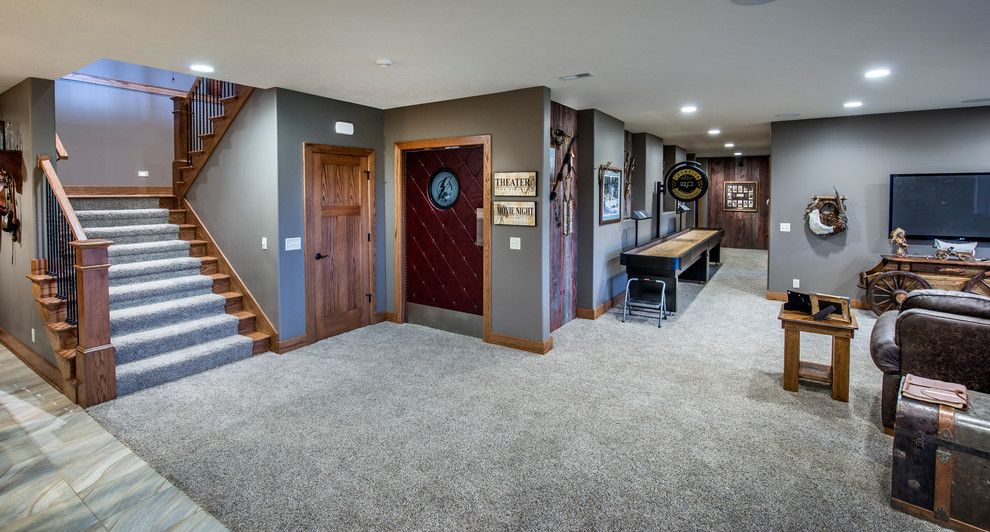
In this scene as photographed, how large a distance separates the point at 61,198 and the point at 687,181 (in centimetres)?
676

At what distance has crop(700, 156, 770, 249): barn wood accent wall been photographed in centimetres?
1339

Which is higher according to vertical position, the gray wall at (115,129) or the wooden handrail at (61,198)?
the gray wall at (115,129)

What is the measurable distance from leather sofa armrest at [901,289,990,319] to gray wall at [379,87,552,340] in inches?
106

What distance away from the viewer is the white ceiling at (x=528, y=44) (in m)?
2.80

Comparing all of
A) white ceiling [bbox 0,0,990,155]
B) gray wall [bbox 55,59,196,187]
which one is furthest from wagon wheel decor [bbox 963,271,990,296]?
gray wall [bbox 55,59,196,187]

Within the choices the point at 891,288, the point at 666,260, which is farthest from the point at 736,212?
the point at 666,260

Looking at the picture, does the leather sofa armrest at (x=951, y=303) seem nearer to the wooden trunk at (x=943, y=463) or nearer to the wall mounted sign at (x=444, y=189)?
the wooden trunk at (x=943, y=463)

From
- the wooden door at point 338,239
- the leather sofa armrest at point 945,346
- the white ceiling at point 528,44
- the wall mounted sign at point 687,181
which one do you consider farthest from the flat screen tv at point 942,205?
the wooden door at point 338,239

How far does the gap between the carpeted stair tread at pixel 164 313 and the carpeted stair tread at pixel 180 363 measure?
342 mm

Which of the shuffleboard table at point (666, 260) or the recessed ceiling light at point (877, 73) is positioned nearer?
the recessed ceiling light at point (877, 73)

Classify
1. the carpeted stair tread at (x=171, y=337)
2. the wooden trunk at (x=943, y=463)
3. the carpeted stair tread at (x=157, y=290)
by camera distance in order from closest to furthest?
1. the wooden trunk at (x=943, y=463)
2. the carpeted stair tread at (x=171, y=337)
3. the carpeted stair tread at (x=157, y=290)

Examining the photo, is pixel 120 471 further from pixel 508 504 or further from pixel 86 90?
pixel 86 90

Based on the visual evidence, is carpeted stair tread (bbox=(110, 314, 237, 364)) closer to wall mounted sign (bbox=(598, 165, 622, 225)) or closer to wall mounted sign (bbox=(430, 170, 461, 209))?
wall mounted sign (bbox=(430, 170, 461, 209))

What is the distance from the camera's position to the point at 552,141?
541cm
